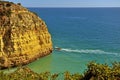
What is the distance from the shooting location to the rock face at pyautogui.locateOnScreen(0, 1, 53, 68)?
50.0 meters

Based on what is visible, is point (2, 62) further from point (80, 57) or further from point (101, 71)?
point (101, 71)

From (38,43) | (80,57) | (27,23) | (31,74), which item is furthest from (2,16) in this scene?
(31,74)

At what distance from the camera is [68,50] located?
214 ft

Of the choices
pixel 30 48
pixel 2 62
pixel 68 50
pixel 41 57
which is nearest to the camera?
pixel 2 62

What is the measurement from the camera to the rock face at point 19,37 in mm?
49969

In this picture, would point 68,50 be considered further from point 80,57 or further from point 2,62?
point 2,62

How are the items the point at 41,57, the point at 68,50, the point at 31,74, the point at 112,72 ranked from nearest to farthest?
1. the point at 112,72
2. the point at 31,74
3. the point at 41,57
4. the point at 68,50

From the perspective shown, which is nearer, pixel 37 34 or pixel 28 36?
pixel 28 36

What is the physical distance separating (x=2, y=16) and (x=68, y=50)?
17.2 meters

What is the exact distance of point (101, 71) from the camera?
23375 mm

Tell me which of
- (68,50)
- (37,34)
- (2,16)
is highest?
(2,16)

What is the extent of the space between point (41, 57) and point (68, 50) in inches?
380

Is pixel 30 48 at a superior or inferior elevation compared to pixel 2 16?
inferior

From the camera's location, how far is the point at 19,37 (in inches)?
2030
